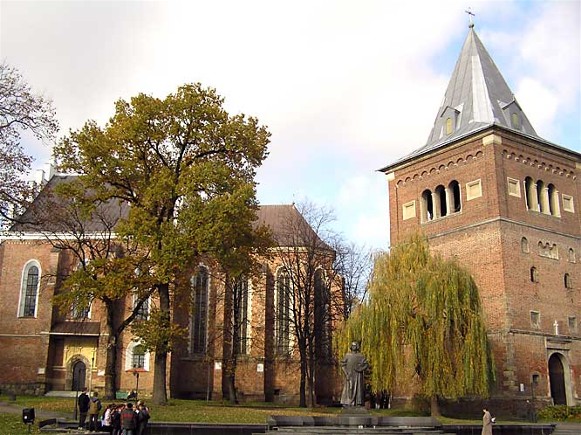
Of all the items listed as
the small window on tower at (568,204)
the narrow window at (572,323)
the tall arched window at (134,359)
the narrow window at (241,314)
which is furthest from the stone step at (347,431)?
the tall arched window at (134,359)

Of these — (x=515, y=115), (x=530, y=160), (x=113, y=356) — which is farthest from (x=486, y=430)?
(x=515, y=115)

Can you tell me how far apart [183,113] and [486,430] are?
1581 centimetres

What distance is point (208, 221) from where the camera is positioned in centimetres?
2364

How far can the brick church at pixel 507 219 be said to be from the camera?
1302 inches

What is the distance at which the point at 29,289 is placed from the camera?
43656mm

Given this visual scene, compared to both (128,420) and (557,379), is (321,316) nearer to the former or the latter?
(557,379)

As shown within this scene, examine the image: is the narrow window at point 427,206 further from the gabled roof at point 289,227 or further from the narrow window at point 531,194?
the gabled roof at point 289,227

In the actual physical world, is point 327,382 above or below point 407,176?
below

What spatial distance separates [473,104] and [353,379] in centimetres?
2569

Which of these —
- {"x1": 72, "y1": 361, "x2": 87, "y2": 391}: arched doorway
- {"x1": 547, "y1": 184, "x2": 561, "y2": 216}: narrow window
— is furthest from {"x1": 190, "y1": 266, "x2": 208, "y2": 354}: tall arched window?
{"x1": 547, "y1": 184, "x2": 561, "y2": 216}: narrow window

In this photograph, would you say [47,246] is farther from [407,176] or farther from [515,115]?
[515,115]

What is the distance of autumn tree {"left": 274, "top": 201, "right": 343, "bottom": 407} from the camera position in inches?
1519

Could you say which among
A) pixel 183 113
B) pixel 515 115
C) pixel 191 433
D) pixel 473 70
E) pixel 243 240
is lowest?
pixel 191 433

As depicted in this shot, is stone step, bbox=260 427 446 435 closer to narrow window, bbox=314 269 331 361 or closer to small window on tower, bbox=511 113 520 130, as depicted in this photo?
narrow window, bbox=314 269 331 361
